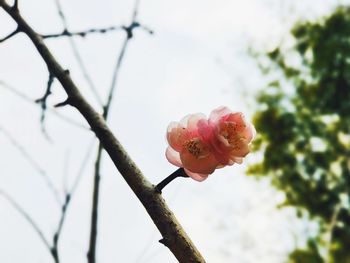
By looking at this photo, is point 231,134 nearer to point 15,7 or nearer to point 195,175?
point 195,175

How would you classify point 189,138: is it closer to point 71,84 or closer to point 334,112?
point 71,84

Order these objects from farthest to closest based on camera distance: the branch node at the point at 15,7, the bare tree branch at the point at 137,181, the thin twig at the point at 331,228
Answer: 1. the thin twig at the point at 331,228
2. the branch node at the point at 15,7
3. the bare tree branch at the point at 137,181

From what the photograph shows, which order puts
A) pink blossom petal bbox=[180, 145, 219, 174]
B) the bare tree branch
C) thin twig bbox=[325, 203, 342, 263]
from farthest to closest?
1. thin twig bbox=[325, 203, 342, 263]
2. pink blossom petal bbox=[180, 145, 219, 174]
3. the bare tree branch

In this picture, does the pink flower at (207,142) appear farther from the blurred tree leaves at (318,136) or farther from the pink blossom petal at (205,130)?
the blurred tree leaves at (318,136)

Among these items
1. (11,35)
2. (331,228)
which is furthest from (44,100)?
(331,228)

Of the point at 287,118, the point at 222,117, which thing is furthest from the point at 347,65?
the point at 222,117

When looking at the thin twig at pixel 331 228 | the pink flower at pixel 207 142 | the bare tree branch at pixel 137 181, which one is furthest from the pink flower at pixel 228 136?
the thin twig at pixel 331 228

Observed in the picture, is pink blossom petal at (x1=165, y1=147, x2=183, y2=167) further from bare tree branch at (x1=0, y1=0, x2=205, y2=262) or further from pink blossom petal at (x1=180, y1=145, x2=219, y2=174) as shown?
bare tree branch at (x1=0, y1=0, x2=205, y2=262)

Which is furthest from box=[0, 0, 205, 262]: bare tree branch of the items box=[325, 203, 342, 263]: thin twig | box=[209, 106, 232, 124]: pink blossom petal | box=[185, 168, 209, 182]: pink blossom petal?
box=[325, 203, 342, 263]: thin twig
